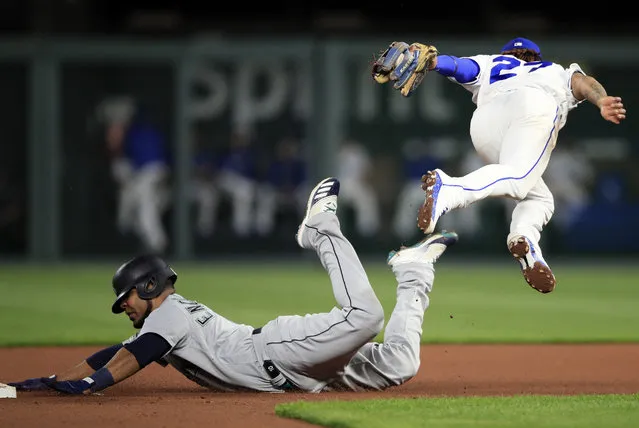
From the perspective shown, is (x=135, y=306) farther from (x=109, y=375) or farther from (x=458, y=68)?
(x=458, y=68)

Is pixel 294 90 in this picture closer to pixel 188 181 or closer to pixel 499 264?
pixel 188 181

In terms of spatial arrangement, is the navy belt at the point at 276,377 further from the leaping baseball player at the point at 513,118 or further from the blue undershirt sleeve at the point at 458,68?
the blue undershirt sleeve at the point at 458,68

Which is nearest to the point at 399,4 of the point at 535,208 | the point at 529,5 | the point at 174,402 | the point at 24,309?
the point at 529,5

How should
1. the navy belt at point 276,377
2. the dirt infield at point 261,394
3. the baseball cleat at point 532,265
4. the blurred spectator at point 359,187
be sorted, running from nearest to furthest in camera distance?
the dirt infield at point 261,394 < the navy belt at point 276,377 < the baseball cleat at point 532,265 < the blurred spectator at point 359,187

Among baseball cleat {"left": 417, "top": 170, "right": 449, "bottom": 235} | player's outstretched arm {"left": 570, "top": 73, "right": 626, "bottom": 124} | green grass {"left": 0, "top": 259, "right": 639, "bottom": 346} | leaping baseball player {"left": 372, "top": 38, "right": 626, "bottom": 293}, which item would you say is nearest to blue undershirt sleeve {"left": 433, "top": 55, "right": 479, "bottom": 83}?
leaping baseball player {"left": 372, "top": 38, "right": 626, "bottom": 293}

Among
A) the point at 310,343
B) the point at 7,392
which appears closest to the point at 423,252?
the point at 310,343

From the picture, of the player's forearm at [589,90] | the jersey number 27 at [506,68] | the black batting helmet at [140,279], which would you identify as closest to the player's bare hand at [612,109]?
the player's forearm at [589,90]

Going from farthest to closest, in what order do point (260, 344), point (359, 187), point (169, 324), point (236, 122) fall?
1. point (236, 122)
2. point (359, 187)
3. point (260, 344)
4. point (169, 324)
